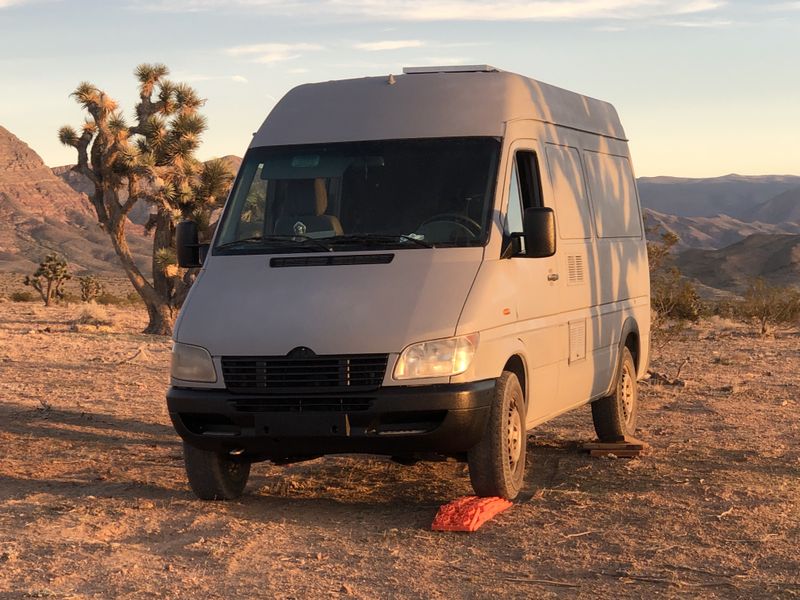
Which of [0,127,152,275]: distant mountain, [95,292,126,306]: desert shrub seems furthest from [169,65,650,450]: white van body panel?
[0,127,152,275]: distant mountain

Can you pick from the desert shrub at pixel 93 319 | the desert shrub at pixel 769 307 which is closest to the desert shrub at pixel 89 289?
the desert shrub at pixel 93 319

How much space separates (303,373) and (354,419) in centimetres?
41

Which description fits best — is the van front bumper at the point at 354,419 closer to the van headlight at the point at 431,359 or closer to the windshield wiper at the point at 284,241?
the van headlight at the point at 431,359

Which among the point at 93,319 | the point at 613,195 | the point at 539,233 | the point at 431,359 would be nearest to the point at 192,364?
the point at 431,359

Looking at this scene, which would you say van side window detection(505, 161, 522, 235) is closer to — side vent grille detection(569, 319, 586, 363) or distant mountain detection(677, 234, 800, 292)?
side vent grille detection(569, 319, 586, 363)

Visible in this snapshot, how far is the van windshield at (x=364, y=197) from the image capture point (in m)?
7.77

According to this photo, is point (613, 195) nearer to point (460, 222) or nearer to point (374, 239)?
point (460, 222)

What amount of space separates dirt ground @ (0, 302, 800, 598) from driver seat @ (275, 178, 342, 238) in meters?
1.84

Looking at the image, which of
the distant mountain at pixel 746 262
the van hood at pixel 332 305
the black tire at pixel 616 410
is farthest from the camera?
the distant mountain at pixel 746 262

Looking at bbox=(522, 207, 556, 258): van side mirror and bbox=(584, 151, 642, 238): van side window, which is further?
bbox=(584, 151, 642, 238): van side window

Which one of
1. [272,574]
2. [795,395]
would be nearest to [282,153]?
[272,574]

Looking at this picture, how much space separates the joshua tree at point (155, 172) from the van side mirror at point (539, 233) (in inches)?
840

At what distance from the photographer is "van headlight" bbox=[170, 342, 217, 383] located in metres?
7.33

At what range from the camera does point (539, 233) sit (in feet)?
25.0
